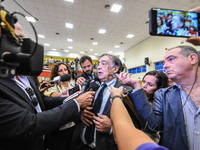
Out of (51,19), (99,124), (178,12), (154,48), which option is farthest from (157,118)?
(154,48)

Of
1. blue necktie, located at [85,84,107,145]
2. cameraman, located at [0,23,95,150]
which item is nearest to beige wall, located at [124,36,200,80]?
blue necktie, located at [85,84,107,145]

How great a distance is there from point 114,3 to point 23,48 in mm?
5425

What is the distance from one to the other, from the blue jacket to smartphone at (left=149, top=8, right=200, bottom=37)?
497mm

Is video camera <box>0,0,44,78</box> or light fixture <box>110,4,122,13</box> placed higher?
light fixture <box>110,4,122,13</box>

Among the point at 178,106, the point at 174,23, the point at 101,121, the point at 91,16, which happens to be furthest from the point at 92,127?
the point at 91,16

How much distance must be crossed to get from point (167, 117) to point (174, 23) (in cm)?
77

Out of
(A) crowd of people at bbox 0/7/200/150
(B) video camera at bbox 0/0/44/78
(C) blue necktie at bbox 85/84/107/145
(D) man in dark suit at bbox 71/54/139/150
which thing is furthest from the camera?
(C) blue necktie at bbox 85/84/107/145

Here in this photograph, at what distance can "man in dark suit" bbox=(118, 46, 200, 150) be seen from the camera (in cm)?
76

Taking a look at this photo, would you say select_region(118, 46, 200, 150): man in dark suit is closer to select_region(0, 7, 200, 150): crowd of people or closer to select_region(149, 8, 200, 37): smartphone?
select_region(0, 7, 200, 150): crowd of people

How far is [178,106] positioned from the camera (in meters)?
0.82

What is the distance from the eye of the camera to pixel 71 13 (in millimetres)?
5480

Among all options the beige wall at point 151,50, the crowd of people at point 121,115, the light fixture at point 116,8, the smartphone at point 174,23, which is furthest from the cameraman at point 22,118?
the beige wall at point 151,50

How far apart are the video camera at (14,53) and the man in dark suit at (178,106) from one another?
79 cm

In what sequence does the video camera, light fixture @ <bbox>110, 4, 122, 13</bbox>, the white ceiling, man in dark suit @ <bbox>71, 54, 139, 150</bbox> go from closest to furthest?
the video camera, man in dark suit @ <bbox>71, 54, 139, 150</bbox>, the white ceiling, light fixture @ <bbox>110, 4, 122, 13</bbox>
